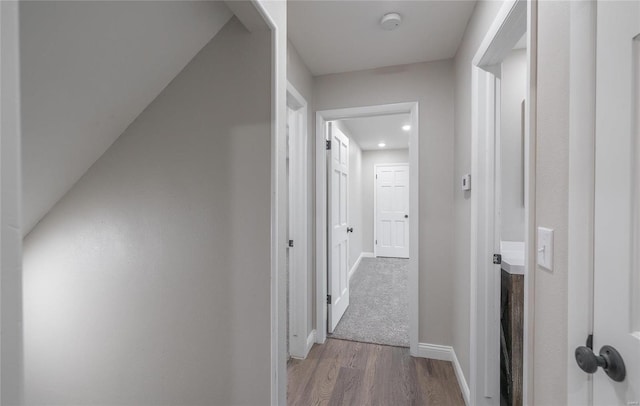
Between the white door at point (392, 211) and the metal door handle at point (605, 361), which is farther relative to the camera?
the white door at point (392, 211)

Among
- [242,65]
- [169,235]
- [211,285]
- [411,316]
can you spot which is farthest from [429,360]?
[242,65]

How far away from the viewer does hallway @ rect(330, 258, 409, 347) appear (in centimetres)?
249

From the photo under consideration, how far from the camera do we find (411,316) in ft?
7.27

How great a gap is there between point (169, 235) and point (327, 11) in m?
1.53

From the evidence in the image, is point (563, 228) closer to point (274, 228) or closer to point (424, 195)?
point (274, 228)

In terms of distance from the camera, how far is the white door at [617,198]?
0.57 metres

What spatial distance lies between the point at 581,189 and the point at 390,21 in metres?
1.49

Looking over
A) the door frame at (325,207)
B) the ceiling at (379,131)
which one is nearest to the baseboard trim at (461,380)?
the door frame at (325,207)

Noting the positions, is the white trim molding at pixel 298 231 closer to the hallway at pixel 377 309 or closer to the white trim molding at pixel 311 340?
the white trim molding at pixel 311 340

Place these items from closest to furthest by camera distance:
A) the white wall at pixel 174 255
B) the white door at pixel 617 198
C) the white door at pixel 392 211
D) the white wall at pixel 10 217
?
the white wall at pixel 10 217, the white door at pixel 617 198, the white wall at pixel 174 255, the white door at pixel 392 211

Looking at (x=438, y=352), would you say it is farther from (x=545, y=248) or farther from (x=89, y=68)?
(x=89, y=68)

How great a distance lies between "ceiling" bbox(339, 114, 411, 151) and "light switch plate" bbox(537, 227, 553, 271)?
2631mm

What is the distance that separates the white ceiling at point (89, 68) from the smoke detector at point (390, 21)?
1014 mm

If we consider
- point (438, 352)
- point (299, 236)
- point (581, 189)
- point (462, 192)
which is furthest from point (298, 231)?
point (581, 189)
